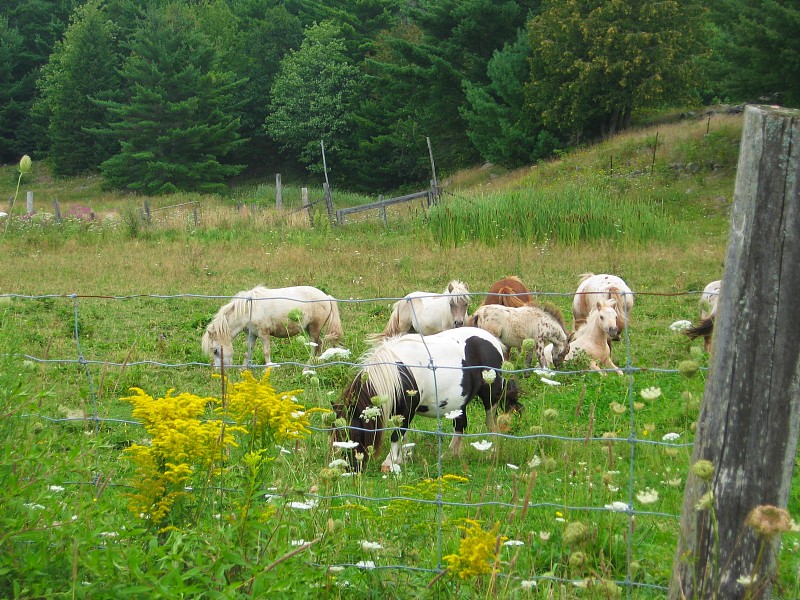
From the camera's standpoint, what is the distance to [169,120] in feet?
176

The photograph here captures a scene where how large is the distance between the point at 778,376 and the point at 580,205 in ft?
56.7

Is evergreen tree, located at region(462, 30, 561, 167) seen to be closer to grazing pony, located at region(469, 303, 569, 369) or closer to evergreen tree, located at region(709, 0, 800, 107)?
evergreen tree, located at region(709, 0, 800, 107)

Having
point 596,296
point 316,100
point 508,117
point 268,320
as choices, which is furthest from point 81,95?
point 596,296

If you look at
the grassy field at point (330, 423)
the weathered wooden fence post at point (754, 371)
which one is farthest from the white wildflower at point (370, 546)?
the weathered wooden fence post at point (754, 371)

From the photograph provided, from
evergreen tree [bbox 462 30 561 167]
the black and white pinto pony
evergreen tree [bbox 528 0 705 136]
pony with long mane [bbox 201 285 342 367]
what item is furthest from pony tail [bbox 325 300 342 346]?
evergreen tree [bbox 462 30 561 167]

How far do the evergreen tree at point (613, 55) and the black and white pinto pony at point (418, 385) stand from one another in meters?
32.5

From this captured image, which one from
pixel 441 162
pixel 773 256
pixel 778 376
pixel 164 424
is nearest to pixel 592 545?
pixel 778 376

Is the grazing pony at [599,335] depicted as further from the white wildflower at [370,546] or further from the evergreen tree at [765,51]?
the evergreen tree at [765,51]

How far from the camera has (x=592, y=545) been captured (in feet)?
12.6

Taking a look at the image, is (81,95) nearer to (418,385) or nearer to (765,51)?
(765,51)

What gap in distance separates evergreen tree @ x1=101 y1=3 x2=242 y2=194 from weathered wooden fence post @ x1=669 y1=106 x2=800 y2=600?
51.3 meters

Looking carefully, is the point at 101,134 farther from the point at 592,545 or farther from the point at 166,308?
the point at 592,545

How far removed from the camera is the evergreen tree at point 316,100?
55.8 m

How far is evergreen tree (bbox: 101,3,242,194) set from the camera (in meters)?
52.5
